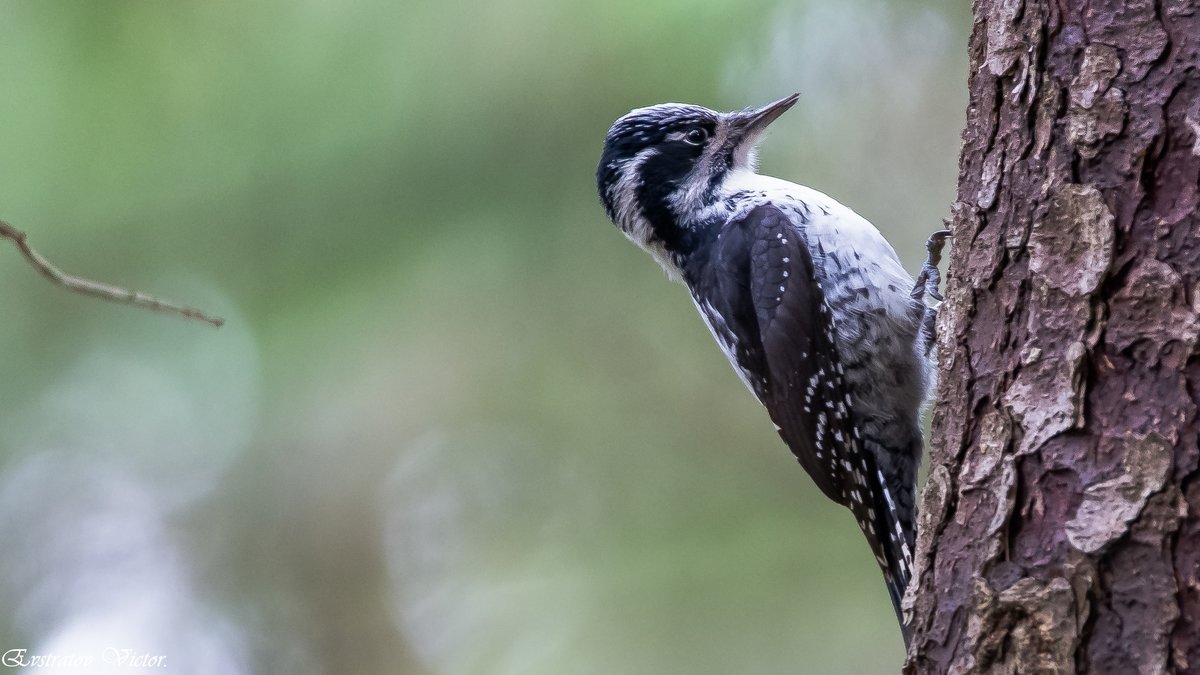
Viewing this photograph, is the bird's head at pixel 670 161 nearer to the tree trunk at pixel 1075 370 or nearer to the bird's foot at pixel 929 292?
the bird's foot at pixel 929 292

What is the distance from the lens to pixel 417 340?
184 inches

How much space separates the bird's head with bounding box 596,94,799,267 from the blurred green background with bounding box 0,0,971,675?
43cm

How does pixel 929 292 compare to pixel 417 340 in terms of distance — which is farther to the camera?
pixel 417 340

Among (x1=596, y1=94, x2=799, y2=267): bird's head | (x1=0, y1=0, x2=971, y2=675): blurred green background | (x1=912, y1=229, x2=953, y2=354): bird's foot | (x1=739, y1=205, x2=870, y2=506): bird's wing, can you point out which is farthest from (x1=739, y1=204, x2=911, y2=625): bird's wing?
(x1=0, y1=0, x2=971, y2=675): blurred green background

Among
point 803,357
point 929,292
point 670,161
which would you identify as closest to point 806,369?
point 803,357

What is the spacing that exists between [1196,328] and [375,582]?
4.04 meters

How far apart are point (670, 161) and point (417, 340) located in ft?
4.86

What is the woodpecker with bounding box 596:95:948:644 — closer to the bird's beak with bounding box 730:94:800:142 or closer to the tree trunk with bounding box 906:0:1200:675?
the bird's beak with bounding box 730:94:800:142

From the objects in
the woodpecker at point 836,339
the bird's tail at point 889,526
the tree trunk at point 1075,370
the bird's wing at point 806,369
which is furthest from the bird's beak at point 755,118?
the tree trunk at point 1075,370

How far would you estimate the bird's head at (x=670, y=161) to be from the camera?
152 inches

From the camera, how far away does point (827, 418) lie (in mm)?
3354

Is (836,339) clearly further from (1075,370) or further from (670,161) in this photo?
(1075,370)

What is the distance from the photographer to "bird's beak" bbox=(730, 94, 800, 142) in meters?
3.86

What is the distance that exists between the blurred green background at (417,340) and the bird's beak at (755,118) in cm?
46
